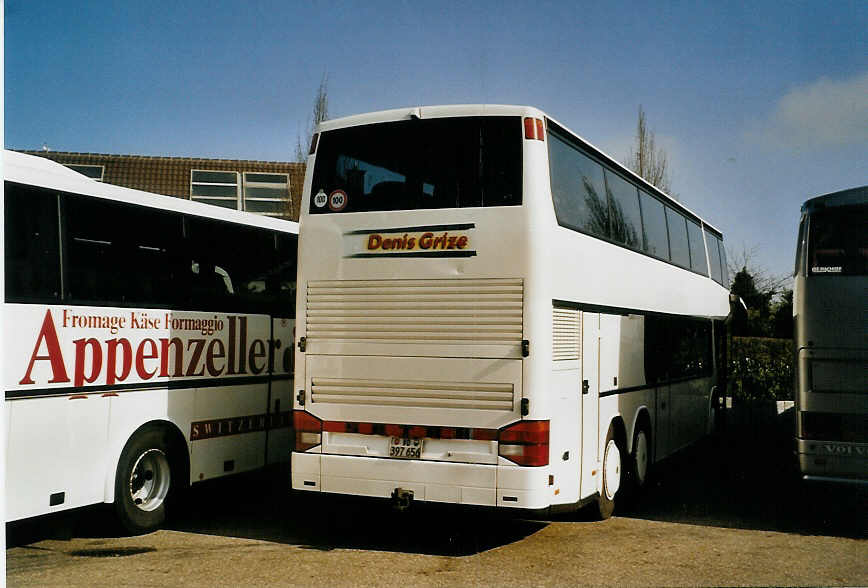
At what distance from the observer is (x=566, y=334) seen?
8.88 meters

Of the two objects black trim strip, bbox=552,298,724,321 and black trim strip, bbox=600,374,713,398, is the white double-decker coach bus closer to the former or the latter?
black trim strip, bbox=552,298,724,321

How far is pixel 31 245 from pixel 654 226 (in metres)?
7.94

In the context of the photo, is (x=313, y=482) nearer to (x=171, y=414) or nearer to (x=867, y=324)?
(x=171, y=414)

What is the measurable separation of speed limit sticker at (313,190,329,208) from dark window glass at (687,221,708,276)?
7.84 metres

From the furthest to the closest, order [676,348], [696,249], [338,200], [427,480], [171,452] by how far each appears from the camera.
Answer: [696,249], [676,348], [171,452], [338,200], [427,480]

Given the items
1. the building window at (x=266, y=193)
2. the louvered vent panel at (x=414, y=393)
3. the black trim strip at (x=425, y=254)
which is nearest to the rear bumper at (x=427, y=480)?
the louvered vent panel at (x=414, y=393)

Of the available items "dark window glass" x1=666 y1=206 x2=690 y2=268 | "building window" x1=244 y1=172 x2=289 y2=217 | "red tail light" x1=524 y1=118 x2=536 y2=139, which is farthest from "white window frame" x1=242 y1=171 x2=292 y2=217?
Answer: "red tail light" x1=524 y1=118 x2=536 y2=139

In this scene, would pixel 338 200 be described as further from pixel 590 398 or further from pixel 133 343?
pixel 590 398

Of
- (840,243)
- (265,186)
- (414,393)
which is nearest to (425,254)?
(414,393)

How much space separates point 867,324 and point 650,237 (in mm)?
3215

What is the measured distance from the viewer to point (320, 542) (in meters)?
8.95

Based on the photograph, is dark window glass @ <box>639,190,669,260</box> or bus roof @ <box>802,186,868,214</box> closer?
bus roof @ <box>802,186,868,214</box>

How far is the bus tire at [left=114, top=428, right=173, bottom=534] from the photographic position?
28.8 feet

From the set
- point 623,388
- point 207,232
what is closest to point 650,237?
point 623,388
